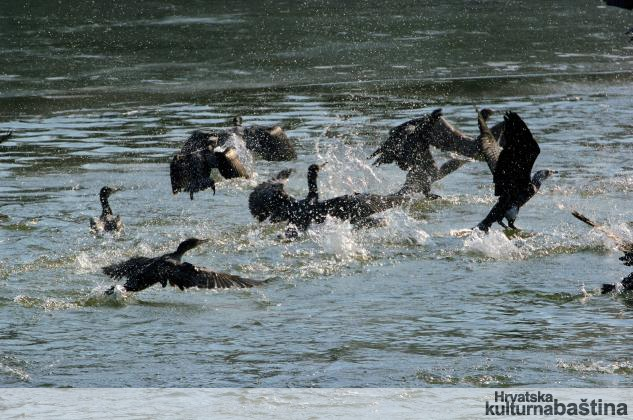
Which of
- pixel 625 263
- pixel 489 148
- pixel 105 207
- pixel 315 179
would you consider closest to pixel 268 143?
pixel 315 179

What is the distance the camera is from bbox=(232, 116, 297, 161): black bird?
36.7 feet

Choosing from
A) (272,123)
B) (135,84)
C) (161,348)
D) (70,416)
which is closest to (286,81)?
(135,84)

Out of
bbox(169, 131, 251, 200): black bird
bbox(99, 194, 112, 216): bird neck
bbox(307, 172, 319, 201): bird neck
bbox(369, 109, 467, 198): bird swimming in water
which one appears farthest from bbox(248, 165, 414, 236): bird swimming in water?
bbox(99, 194, 112, 216): bird neck


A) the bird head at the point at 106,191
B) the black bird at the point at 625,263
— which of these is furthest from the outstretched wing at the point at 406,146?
the black bird at the point at 625,263

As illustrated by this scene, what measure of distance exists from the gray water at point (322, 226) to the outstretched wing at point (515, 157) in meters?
0.46

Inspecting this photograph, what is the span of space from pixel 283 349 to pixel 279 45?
14.1 m

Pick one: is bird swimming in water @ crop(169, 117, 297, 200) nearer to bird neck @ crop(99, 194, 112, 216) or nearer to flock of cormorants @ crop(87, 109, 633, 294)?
flock of cormorants @ crop(87, 109, 633, 294)

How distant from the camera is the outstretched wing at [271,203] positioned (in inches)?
395

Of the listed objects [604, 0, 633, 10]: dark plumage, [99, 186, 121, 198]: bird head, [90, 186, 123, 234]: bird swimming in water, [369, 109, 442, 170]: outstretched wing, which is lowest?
[90, 186, 123, 234]: bird swimming in water

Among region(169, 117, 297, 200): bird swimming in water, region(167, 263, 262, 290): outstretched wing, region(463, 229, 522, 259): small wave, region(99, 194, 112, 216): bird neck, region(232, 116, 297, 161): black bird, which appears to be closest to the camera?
region(167, 263, 262, 290): outstretched wing

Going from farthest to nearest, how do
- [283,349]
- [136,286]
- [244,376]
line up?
[136,286] → [283,349] → [244,376]

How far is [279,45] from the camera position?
20938 mm

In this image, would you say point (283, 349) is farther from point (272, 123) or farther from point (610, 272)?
point (272, 123)

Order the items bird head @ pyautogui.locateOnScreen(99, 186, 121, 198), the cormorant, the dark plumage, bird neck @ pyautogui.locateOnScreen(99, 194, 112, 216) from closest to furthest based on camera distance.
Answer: the dark plumage < bird neck @ pyautogui.locateOnScreen(99, 194, 112, 216) < bird head @ pyautogui.locateOnScreen(99, 186, 121, 198) < the cormorant
